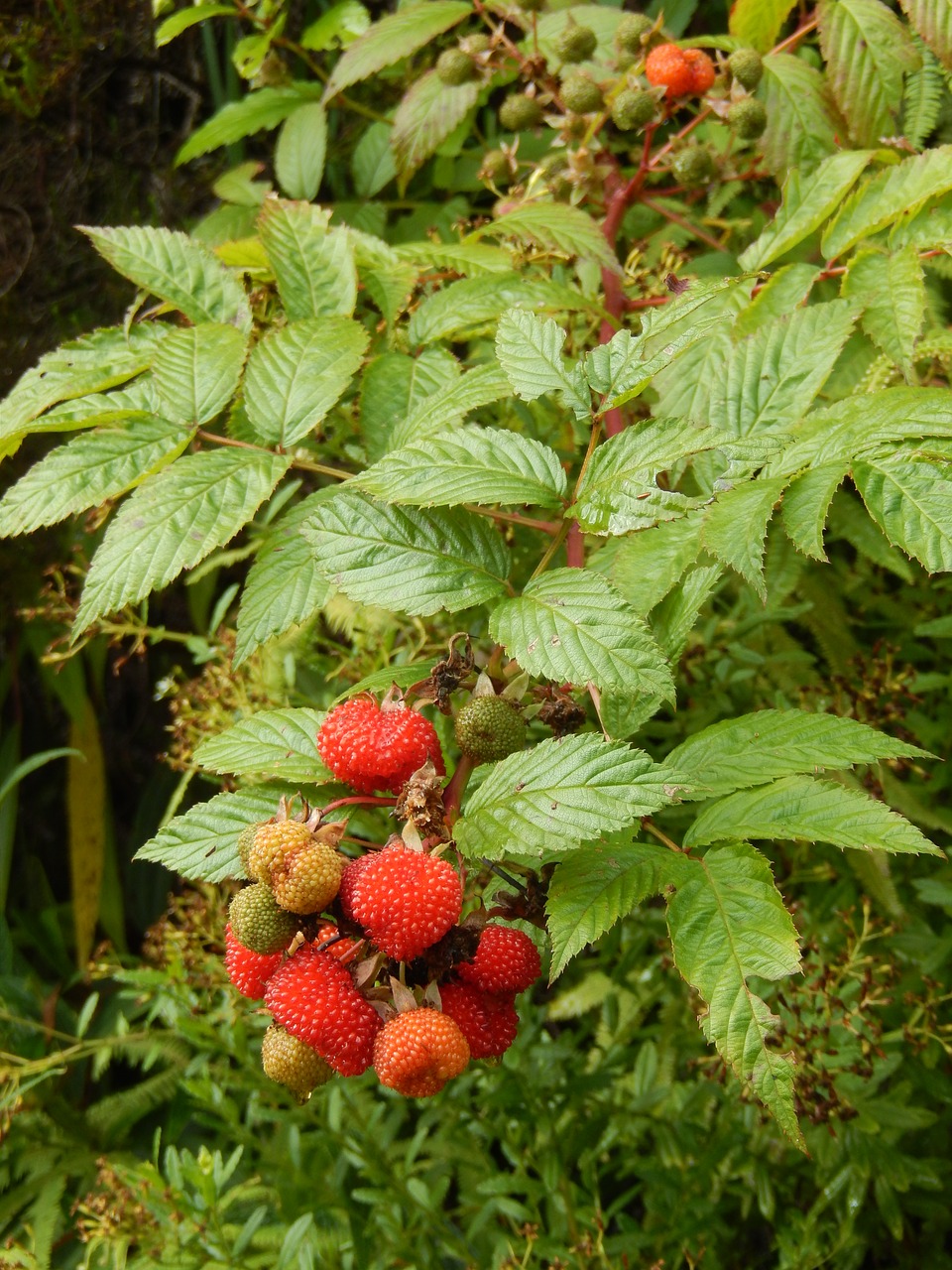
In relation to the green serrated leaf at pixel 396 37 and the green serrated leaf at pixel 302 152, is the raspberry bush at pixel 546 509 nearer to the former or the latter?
the green serrated leaf at pixel 396 37

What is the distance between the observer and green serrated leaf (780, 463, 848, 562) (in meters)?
0.89

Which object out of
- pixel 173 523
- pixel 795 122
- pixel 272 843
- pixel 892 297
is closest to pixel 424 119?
pixel 795 122

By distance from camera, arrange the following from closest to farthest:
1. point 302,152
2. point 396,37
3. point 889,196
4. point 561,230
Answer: point 889,196, point 561,230, point 396,37, point 302,152

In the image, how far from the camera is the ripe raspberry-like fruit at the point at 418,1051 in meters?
0.72

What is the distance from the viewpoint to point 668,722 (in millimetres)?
1684

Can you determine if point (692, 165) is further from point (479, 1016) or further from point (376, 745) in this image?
point (479, 1016)

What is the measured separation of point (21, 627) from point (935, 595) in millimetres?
2116

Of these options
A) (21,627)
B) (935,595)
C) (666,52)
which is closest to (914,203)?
(666,52)

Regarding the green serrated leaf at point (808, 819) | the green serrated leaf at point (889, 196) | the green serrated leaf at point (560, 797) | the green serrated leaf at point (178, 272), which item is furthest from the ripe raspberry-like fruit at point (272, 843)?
the green serrated leaf at point (889, 196)

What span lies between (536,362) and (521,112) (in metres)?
0.73

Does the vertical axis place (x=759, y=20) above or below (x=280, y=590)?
above

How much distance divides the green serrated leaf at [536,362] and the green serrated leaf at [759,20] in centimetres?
83

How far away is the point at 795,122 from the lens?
5.01ft

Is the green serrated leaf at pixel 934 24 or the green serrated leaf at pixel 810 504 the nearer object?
the green serrated leaf at pixel 810 504
